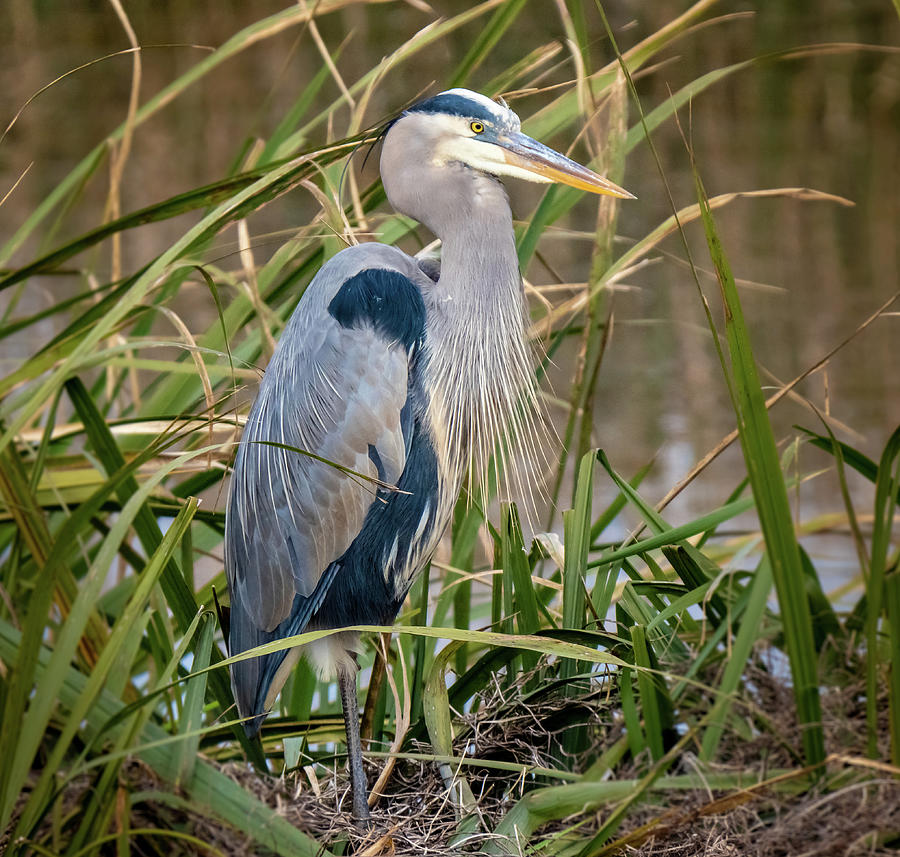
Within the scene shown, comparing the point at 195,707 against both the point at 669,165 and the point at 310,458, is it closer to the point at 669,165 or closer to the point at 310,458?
the point at 310,458

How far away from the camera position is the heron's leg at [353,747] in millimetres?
1434

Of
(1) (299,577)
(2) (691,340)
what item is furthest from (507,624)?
(2) (691,340)

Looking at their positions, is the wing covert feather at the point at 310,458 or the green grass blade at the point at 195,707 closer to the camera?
the green grass blade at the point at 195,707

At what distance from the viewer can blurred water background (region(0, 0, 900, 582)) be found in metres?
3.83

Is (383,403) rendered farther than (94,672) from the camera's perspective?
Yes

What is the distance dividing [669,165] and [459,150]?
16.3ft

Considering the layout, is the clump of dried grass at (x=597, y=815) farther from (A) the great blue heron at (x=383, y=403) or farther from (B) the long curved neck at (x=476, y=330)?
(B) the long curved neck at (x=476, y=330)

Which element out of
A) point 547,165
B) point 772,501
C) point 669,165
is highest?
point 669,165

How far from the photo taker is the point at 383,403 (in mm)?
1445

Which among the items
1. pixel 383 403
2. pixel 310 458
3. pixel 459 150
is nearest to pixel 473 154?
pixel 459 150

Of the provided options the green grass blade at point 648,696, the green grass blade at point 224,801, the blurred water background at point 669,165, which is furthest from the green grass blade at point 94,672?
the blurred water background at point 669,165

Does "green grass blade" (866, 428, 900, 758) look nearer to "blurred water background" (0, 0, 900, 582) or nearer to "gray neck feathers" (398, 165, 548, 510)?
"gray neck feathers" (398, 165, 548, 510)

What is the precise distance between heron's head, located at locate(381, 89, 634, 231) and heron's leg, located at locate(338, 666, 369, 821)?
583mm

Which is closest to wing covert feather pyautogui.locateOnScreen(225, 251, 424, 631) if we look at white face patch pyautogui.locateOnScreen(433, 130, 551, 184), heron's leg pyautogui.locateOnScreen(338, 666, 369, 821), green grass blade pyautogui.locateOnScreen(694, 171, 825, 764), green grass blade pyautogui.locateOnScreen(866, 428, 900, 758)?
heron's leg pyautogui.locateOnScreen(338, 666, 369, 821)
